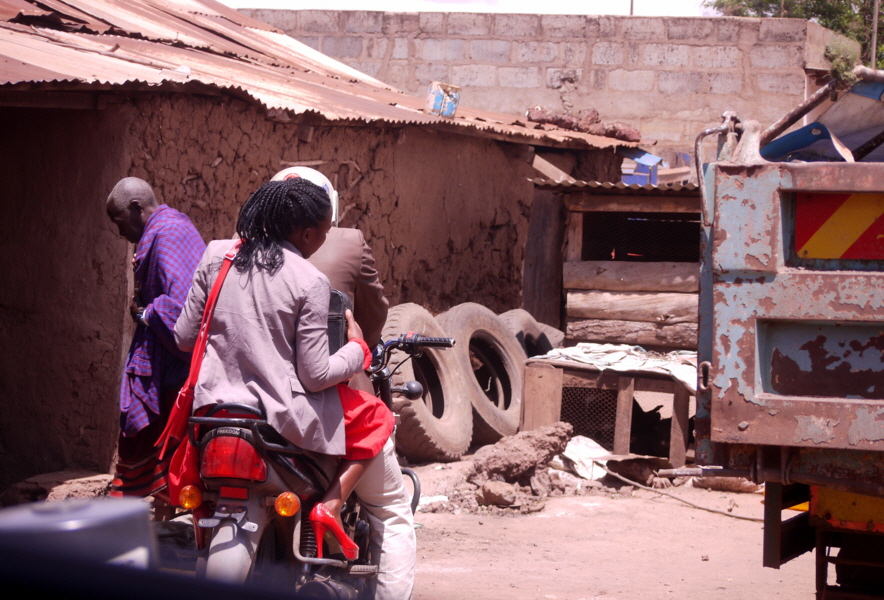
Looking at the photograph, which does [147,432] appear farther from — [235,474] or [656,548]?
[656,548]

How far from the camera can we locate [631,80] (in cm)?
1230

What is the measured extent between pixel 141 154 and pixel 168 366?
72.6 inches

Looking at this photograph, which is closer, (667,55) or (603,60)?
(667,55)

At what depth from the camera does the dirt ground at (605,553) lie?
4.07 m

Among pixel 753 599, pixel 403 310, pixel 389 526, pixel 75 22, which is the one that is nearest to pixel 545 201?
pixel 403 310

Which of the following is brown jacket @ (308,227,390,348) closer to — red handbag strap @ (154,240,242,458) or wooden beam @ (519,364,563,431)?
red handbag strap @ (154,240,242,458)

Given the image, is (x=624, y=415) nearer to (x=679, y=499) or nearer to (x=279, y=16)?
(x=679, y=499)

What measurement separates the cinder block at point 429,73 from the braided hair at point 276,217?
10.4m

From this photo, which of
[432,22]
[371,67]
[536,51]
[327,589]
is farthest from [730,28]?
[327,589]

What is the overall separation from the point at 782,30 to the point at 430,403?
8.05 m

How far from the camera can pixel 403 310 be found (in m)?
6.70

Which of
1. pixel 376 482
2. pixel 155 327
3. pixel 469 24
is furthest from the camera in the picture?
pixel 469 24

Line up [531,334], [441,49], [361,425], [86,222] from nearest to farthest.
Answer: [361,425], [86,222], [531,334], [441,49]

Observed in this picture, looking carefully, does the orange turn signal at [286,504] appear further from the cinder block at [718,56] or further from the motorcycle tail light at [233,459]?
the cinder block at [718,56]
